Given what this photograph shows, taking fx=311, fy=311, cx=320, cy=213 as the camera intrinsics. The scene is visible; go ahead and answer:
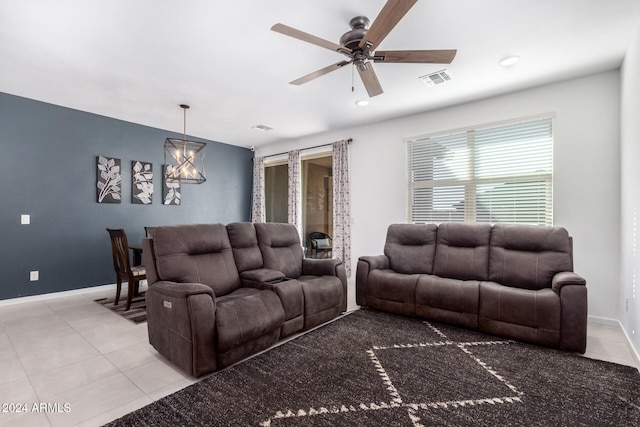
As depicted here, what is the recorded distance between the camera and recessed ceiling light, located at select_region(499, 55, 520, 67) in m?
3.05

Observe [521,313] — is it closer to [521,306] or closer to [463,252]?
[521,306]

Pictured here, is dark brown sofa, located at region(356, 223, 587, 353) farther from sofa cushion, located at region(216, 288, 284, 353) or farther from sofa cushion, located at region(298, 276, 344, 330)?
sofa cushion, located at region(216, 288, 284, 353)

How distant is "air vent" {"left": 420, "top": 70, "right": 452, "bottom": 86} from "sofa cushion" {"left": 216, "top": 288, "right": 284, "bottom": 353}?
9.42 ft

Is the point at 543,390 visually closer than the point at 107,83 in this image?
Yes

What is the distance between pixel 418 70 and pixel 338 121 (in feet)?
6.36

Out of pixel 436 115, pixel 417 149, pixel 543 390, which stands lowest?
pixel 543 390

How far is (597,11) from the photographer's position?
2.37m

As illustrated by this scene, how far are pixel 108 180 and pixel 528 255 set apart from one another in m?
5.76

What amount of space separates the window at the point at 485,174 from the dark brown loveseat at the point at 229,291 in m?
2.01

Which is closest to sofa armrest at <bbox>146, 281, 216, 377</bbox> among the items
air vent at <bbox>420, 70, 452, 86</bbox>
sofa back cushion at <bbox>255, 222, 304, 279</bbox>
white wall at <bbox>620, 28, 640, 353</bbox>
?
sofa back cushion at <bbox>255, 222, 304, 279</bbox>

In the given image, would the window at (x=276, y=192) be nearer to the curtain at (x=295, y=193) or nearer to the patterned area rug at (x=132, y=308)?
the curtain at (x=295, y=193)

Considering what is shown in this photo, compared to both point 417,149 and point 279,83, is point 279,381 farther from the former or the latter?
point 417,149

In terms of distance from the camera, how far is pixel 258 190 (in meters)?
6.86

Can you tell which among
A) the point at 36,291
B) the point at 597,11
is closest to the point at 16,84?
the point at 36,291
